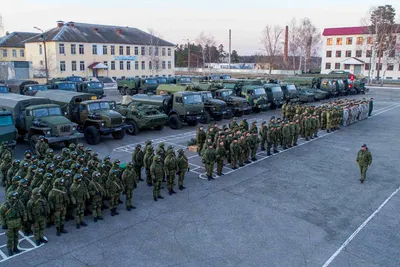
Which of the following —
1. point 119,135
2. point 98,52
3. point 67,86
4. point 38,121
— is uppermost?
point 98,52

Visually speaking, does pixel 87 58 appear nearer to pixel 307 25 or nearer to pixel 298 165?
pixel 298 165

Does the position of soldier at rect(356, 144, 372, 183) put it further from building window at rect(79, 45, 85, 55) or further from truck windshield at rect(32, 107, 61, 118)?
building window at rect(79, 45, 85, 55)

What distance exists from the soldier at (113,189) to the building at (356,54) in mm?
55708

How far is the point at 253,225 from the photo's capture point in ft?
28.4

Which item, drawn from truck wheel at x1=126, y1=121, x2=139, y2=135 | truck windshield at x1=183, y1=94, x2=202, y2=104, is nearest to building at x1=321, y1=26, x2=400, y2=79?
truck windshield at x1=183, y1=94, x2=202, y2=104

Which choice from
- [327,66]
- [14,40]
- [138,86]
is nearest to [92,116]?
[138,86]

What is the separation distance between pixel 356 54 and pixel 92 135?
61219 mm

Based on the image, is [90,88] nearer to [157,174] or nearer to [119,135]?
[119,135]

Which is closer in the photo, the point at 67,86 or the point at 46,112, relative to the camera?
the point at 46,112

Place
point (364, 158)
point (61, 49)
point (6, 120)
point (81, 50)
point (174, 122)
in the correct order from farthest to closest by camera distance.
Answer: point (81, 50)
point (61, 49)
point (174, 122)
point (6, 120)
point (364, 158)

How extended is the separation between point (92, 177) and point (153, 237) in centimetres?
222

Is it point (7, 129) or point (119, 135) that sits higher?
point (7, 129)

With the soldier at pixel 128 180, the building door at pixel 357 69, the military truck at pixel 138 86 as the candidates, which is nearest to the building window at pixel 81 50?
the military truck at pixel 138 86

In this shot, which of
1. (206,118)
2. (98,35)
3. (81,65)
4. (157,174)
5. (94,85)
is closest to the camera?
(157,174)
